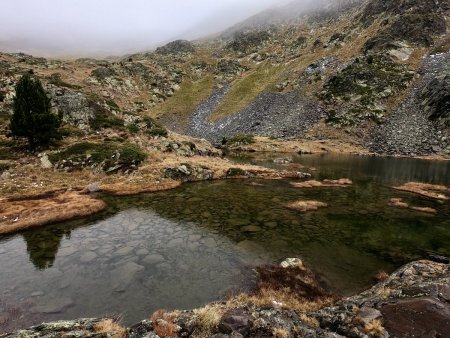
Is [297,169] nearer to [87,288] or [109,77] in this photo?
[87,288]

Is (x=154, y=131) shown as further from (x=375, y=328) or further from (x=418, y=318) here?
(x=418, y=318)

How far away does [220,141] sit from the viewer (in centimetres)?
9506

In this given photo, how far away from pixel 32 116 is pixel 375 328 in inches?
1644

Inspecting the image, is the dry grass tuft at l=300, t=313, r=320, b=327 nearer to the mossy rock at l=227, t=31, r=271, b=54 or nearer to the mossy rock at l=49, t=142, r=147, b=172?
the mossy rock at l=49, t=142, r=147, b=172

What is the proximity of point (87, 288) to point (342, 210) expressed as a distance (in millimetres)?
22278

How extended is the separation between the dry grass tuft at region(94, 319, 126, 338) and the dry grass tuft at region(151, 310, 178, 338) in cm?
108

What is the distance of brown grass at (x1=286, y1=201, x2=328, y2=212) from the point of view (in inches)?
1138

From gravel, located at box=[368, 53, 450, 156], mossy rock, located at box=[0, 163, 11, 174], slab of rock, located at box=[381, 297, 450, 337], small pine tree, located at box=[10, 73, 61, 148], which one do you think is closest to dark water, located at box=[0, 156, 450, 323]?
slab of rock, located at box=[381, 297, 450, 337]

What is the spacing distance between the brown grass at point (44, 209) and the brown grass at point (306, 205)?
56.8ft

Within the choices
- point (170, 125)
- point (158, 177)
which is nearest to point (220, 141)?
point (170, 125)

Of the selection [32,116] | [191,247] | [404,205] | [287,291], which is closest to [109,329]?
[287,291]

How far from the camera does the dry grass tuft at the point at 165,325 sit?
10.5 m

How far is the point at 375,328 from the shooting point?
33.8 feet

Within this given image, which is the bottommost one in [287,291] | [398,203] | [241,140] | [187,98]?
[241,140]
